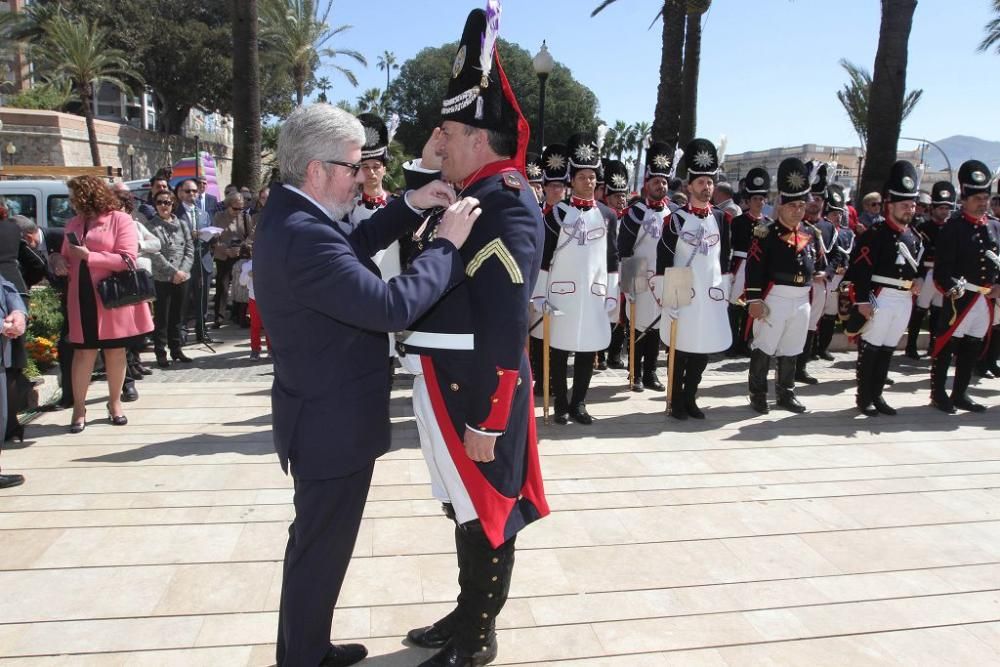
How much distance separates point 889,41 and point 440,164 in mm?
10244

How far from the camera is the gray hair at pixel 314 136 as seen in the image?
2.23m

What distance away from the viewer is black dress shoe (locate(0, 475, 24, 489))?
4250 mm

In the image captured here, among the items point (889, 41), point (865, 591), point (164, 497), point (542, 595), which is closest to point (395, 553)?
point (542, 595)

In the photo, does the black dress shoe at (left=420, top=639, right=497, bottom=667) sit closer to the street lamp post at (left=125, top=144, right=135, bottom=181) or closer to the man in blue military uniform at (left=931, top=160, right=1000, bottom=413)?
the man in blue military uniform at (left=931, top=160, right=1000, bottom=413)

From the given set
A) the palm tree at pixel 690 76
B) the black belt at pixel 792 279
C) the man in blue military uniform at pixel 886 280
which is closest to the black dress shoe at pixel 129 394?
the black belt at pixel 792 279

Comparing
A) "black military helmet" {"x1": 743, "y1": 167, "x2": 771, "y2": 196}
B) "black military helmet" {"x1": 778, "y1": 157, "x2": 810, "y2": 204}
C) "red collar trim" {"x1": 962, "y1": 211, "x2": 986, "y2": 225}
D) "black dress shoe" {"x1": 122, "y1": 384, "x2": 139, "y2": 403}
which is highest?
"black military helmet" {"x1": 743, "y1": 167, "x2": 771, "y2": 196}

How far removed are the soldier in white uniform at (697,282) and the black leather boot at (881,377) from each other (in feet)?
4.58

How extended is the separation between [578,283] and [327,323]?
3.85 meters

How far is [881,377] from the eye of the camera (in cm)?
640

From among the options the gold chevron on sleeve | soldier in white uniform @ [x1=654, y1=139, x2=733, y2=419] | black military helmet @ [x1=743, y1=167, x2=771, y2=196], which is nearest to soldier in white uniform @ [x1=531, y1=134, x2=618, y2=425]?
soldier in white uniform @ [x1=654, y1=139, x2=733, y2=419]

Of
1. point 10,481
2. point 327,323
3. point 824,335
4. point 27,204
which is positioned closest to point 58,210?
point 27,204

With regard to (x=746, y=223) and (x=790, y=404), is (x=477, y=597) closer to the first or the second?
(x=790, y=404)

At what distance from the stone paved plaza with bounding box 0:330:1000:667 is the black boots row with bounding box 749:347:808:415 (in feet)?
1.62

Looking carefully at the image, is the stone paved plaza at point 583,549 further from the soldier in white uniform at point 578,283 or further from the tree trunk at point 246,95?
the tree trunk at point 246,95
